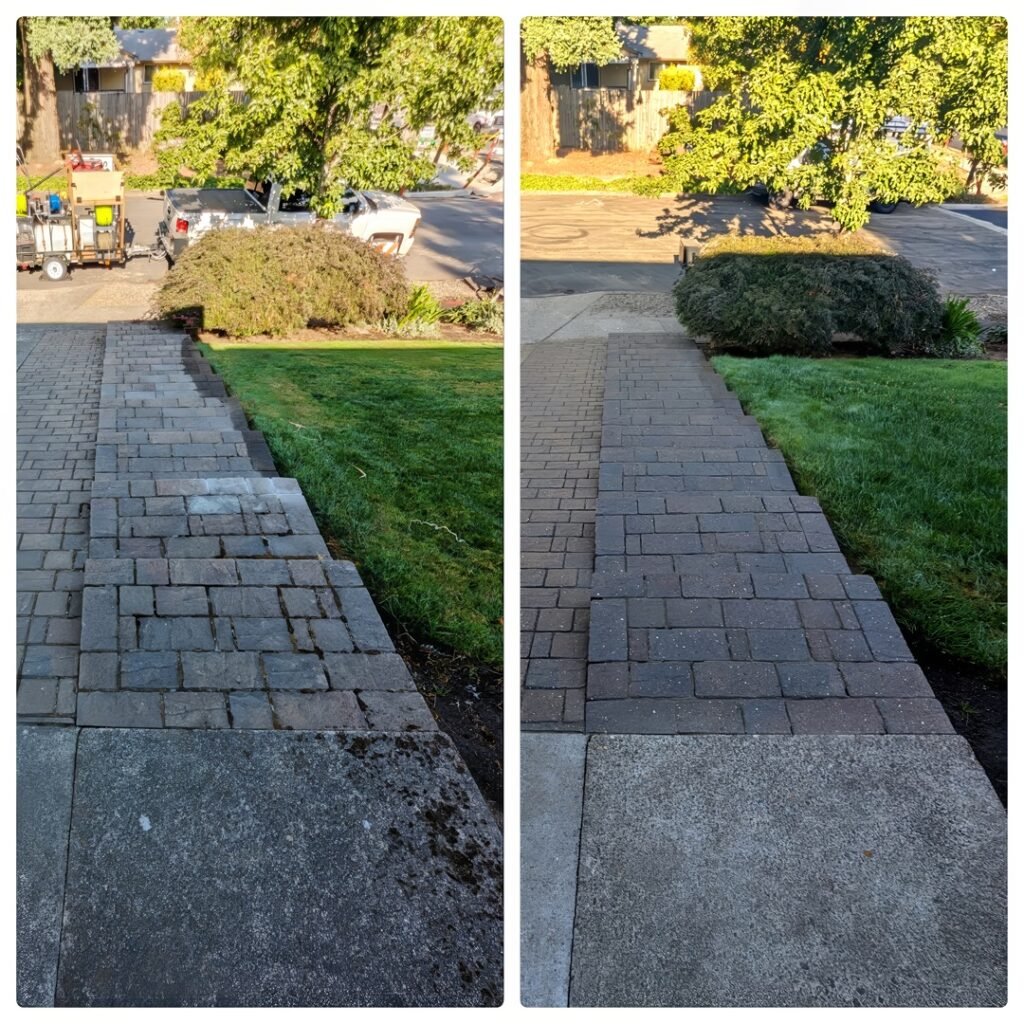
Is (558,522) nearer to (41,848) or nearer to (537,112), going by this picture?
(537,112)

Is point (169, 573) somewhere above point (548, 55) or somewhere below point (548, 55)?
below

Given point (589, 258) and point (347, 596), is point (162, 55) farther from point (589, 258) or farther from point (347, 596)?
point (347, 596)

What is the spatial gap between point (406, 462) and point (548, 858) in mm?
1193

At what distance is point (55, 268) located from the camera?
2.16 m

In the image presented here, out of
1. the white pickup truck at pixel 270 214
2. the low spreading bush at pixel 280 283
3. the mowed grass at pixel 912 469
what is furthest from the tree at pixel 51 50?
the mowed grass at pixel 912 469

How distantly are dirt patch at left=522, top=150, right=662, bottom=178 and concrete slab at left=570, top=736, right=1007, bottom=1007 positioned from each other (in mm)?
1152

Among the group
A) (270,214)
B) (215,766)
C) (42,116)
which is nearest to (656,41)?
(270,214)

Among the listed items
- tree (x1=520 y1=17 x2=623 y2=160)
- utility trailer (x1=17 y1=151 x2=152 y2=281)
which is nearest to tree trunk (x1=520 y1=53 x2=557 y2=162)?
tree (x1=520 y1=17 x2=623 y2=160)

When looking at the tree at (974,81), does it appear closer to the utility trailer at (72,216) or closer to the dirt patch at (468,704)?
the dirt patch at (468,704)

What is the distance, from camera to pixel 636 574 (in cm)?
230

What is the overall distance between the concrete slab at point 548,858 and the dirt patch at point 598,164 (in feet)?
3.75

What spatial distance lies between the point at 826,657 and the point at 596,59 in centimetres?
128

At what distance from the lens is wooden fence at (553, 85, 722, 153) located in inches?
79.7
